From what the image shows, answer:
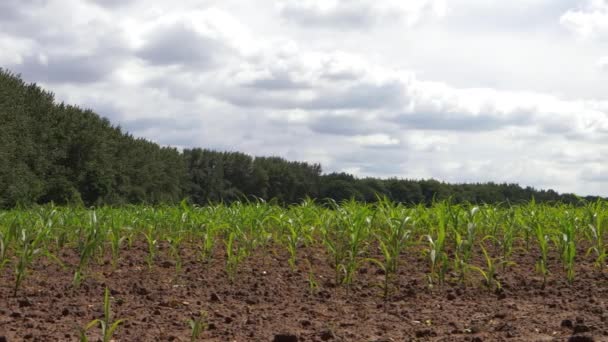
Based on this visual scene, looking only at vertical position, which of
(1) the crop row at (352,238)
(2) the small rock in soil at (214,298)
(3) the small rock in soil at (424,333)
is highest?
(1) the crop row at (352,238)

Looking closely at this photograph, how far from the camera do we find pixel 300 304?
4.35 m

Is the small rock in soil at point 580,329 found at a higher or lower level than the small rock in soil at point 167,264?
higher

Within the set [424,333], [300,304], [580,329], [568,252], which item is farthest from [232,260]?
[580,329]

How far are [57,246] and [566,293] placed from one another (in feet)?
16.3

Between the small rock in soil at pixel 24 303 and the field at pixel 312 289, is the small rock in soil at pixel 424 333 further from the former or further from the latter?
the small rock in soil at pixel 24 303

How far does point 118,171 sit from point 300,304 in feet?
109

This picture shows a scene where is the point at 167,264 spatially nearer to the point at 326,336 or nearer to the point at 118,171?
the point at 326,336

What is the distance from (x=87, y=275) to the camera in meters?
5.46

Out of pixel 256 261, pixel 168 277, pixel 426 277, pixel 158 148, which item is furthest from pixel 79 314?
pixel 158 148

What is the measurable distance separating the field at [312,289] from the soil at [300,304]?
1 centimetres

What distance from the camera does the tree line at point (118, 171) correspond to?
2602 centimetres

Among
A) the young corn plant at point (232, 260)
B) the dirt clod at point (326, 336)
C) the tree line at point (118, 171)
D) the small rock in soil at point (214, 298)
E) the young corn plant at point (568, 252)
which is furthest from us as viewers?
the tree line at point (118, 171)

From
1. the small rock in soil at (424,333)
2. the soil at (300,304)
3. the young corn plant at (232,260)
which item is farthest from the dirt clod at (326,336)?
the young corn plant at (232,260)

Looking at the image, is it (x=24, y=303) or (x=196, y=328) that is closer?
(x=196, y=328)
